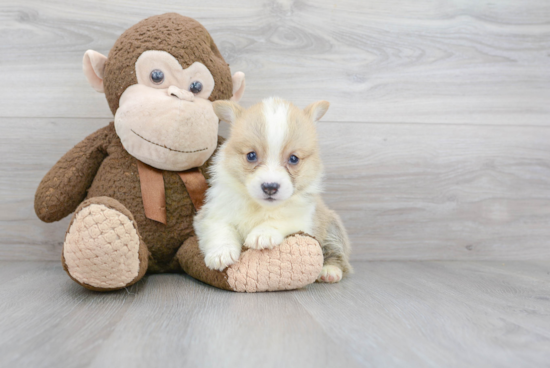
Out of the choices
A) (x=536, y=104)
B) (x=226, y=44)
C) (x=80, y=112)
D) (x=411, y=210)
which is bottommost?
(x=411, y=210)

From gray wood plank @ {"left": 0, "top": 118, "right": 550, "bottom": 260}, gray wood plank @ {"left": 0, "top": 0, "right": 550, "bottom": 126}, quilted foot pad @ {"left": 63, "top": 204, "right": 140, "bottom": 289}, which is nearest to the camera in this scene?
quilted foot pad @ {"left": 63, "top": 204, "right": 140, "bottom": 289}

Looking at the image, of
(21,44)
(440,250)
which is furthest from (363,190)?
(21,44)

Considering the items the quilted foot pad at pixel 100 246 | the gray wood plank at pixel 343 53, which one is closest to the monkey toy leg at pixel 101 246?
the quilted foot pad at pixel 100 246

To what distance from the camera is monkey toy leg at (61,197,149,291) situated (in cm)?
85

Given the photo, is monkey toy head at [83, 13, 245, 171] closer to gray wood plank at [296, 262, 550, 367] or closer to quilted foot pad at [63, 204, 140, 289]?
quilted foot pad at [63, 204, 140, 289]

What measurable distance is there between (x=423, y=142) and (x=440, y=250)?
43 centimetres

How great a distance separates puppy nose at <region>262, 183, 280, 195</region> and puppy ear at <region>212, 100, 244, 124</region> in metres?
0.25

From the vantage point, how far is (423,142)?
61.1 inches

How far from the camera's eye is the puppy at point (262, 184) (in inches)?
39.2

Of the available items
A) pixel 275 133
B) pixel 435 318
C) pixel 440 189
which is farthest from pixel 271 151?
pixel 440 189

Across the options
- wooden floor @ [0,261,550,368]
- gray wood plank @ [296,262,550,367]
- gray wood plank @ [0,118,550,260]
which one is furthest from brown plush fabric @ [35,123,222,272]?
gray wood plank @ [0,118,550,260]

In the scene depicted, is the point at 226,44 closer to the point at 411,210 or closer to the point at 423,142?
the point at 423,142

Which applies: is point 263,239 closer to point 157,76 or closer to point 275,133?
point 275,133

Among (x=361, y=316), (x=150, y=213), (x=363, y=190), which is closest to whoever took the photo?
(x=361, y=316)
